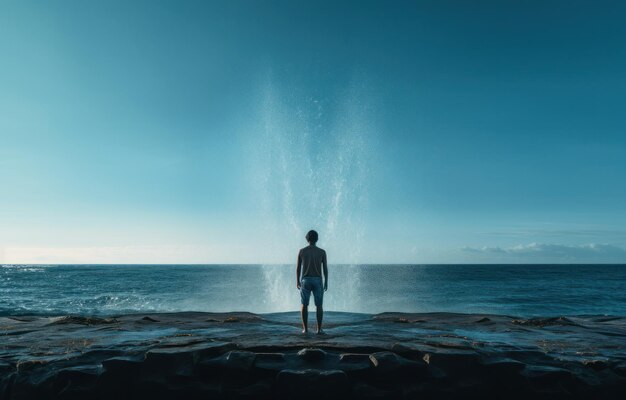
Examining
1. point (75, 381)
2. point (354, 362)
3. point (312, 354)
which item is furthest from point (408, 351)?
point (75, 381)

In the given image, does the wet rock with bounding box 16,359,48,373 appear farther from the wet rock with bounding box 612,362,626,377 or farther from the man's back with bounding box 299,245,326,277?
the wet rock with bounding box 612,362,626,377

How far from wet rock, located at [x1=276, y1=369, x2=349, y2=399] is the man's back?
3.50 metres

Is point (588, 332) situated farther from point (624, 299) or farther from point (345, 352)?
point (624, 299)

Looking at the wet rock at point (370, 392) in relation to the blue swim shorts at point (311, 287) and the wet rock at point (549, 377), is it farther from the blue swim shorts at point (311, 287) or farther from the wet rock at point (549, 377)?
the blue swim shorts at point (311, 287)

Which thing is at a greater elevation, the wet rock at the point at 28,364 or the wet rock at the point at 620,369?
the wet rock at the point at 28,364

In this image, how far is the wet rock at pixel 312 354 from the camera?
23.2ft

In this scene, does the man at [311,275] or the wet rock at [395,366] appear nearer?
the wet rock at [395,366]

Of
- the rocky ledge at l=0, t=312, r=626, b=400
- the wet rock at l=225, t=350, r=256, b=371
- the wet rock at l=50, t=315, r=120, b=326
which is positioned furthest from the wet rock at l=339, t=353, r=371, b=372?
the wet rock at l=50, t=315, r=120, b=326

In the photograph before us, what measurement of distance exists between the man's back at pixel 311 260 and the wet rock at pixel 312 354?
2.71m

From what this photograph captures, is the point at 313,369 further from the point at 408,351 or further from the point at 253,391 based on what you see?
the point at 408,351

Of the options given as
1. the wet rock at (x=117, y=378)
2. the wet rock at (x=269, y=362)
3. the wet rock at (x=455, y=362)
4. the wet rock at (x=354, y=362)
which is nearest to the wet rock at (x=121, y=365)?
the wet rock at (x=117, y=378)

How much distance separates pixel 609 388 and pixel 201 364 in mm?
7000

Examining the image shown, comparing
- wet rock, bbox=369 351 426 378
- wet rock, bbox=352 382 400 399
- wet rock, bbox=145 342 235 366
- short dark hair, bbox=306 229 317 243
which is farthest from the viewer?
short dark hair, bbox=306 229 317 243

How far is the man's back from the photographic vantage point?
9.79m
